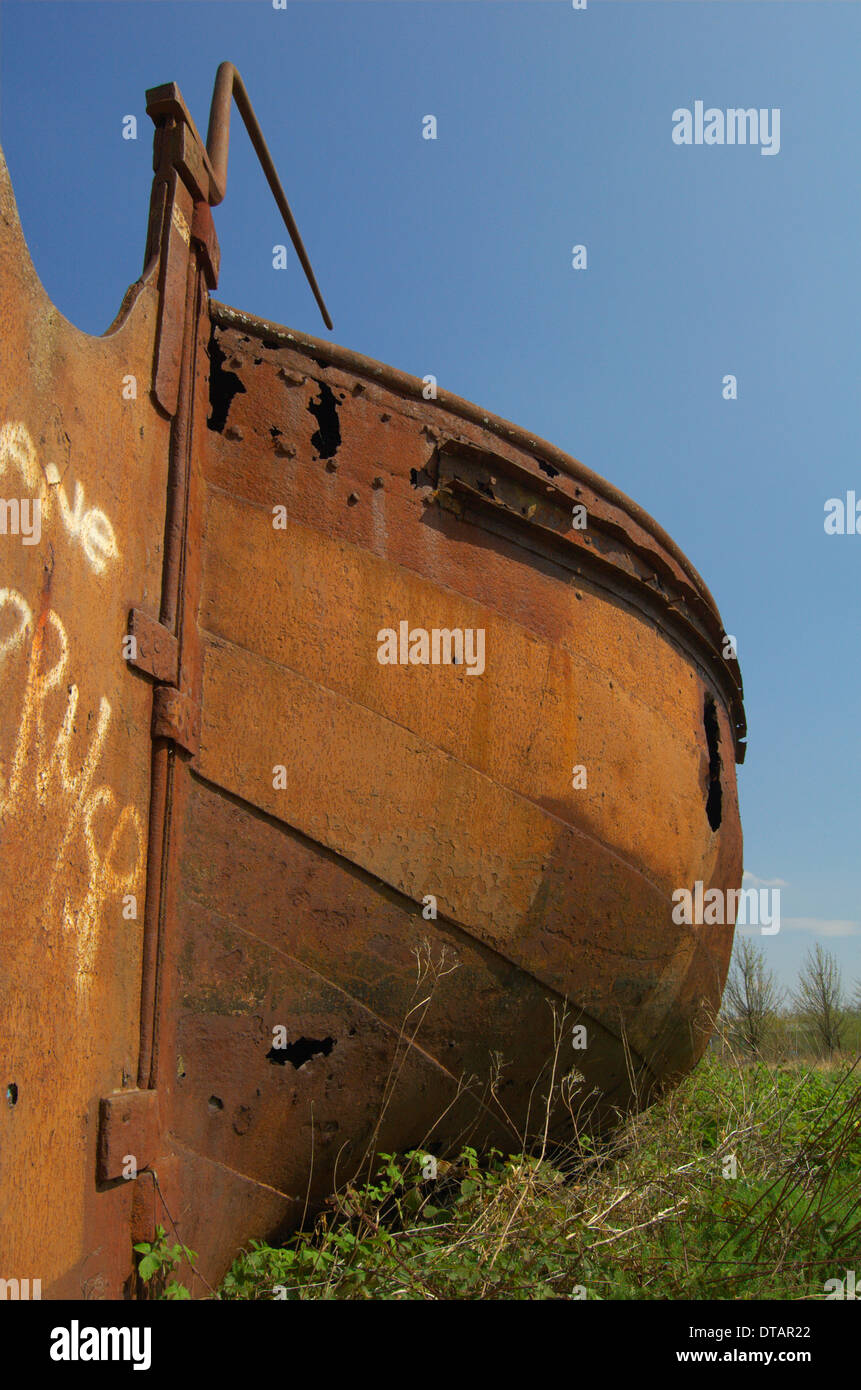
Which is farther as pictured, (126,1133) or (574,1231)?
(574,1231)

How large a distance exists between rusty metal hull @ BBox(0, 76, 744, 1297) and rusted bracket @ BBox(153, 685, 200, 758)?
1 cm

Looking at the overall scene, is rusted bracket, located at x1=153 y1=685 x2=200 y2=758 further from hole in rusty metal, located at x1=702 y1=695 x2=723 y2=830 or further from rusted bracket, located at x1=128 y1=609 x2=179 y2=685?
hole in rusty metal, located at x1=702 y1=695 x2=723 y2=830

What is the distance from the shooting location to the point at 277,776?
10.7 ft

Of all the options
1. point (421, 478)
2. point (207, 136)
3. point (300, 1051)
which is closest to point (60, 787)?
point (300, 1051)

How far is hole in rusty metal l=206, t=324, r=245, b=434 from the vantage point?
352 centimetres

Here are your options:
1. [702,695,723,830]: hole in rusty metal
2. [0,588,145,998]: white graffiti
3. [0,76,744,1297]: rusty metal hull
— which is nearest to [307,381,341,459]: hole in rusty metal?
[0,76,744,1297]: rusty metal hull

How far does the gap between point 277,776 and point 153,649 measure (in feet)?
2.04

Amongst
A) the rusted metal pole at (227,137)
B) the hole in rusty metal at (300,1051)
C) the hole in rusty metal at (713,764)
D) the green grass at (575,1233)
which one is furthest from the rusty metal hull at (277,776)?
the hole in rusty metal at (713,764)

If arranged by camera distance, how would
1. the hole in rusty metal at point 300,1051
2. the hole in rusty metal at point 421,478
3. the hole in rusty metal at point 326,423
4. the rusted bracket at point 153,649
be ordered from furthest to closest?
the hole in rusty metal at point 421,478 < the hole in rusty metal at point 326,423 < the hole in rusty metal at point 300,1051 < the rusted bracket at point 153,649

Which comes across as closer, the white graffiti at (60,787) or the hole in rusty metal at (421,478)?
the white graffiti at (60,787)

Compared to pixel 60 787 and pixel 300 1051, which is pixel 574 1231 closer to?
pixel 300 1051

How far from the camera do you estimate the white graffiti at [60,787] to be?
220cm

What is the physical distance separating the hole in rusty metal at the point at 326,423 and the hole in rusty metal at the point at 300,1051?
2.13 metres

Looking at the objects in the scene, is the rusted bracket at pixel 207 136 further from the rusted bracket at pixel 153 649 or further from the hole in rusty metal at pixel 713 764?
the hole in rusty metal at pixel 713 764
